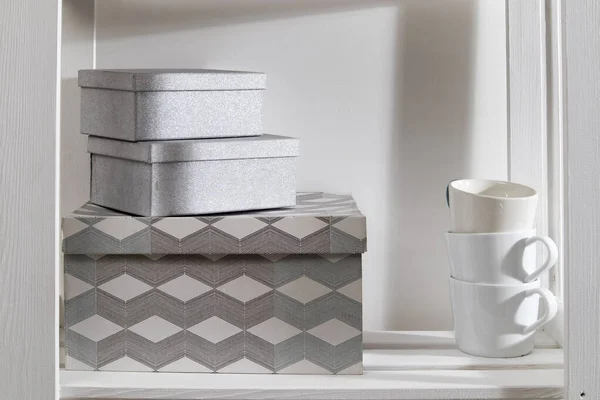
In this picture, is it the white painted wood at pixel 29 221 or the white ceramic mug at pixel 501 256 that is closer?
the white painted wood at pixel 29 221

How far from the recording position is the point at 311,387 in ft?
2.35

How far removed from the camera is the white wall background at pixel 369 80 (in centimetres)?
97

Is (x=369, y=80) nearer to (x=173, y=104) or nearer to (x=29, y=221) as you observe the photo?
(x=173, y=104)

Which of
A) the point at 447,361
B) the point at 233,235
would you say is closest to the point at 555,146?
the point at 447,361

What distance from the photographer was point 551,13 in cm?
92

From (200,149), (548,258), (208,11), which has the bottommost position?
(548,258)

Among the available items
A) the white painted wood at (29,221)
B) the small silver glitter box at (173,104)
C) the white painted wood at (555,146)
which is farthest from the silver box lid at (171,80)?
the white painted wood at (555,146)

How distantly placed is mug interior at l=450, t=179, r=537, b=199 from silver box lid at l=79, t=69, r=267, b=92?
236mm

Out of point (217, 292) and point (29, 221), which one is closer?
point (29, 221)

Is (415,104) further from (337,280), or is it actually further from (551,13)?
(337,280)

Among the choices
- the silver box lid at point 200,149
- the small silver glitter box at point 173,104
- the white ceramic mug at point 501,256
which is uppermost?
the small silver glitter box at point 173,104

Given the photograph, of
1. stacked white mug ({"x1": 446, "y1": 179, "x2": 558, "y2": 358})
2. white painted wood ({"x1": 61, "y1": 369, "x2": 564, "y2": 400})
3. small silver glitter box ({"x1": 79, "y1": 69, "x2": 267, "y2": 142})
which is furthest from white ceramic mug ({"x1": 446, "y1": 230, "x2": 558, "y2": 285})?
small silver glitter box ({"x1": 79, "y1": 69, "x2": 267, "y2": 142})

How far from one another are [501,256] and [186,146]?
12.6 inches

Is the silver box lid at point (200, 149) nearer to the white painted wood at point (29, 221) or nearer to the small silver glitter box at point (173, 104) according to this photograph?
the small silver glitter box at point (173, 104)
